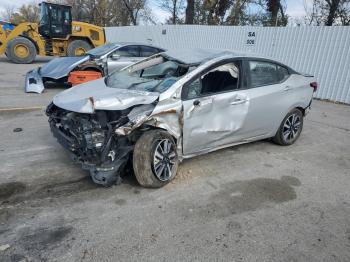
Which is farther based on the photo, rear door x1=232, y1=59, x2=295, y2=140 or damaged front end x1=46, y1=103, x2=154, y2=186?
rear door x1=232, y1=59, x2=295, y2=140

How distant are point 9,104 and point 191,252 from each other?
6.42m

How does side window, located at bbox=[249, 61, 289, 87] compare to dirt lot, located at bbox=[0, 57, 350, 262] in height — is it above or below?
above

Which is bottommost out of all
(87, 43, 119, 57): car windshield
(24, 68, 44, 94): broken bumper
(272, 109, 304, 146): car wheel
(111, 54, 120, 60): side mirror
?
(24, 68, 44, 94): broken bumper

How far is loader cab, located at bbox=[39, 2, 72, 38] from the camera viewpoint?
14.9 meters

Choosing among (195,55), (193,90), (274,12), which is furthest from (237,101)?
(274,12)

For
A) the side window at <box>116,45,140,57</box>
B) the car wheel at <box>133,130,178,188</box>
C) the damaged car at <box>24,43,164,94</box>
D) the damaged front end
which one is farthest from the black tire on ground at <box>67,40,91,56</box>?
the car wheel at <box>133,130,178,188</box>

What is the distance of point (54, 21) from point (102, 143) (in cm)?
1387

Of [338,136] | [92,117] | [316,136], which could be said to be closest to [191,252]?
Answer: [92,117]

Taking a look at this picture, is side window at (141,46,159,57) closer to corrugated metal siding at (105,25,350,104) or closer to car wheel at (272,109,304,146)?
corrugated metal siding at (105,25,350,104)

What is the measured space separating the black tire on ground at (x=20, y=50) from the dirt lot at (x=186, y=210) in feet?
38.4

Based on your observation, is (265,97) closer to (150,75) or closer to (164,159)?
(150,75)

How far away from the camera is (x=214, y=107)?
157 inches

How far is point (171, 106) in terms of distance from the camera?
3.59 m

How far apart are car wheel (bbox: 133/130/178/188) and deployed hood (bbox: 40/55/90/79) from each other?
6.24 m
